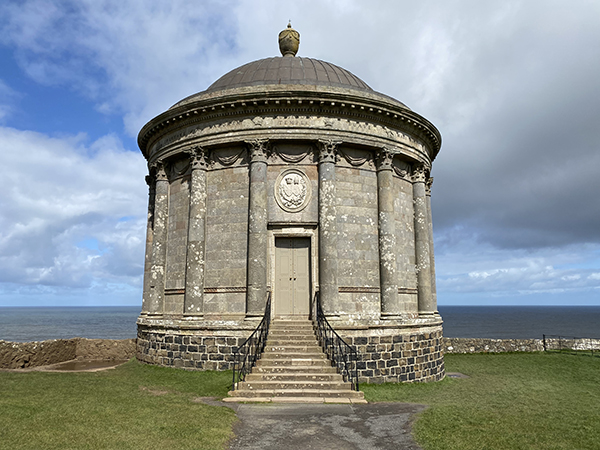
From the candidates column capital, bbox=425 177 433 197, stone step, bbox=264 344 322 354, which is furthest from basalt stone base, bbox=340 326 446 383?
column capital, bbox=425 177 433 197

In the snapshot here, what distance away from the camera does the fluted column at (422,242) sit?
16203 millimetres

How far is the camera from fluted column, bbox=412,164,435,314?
1620cm

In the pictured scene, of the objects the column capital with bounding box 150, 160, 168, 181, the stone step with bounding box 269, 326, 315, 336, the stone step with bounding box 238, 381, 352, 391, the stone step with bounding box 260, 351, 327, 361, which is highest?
the column capital with bounding box 150, 160, 168, 181

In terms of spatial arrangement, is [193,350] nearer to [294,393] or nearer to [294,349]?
[294,349]

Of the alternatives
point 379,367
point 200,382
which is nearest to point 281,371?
point 200,382

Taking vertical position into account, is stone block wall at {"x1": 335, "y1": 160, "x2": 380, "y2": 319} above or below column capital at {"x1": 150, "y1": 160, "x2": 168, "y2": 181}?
below

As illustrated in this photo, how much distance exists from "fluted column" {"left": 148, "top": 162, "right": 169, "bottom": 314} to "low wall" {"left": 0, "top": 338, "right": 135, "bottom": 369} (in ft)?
12.7

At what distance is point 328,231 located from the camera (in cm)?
1427

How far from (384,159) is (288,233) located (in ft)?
13.6

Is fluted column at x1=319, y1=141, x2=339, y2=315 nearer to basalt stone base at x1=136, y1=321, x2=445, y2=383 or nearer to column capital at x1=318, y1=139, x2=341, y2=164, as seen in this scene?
column capital at x1=318, y1=139, x2=341, y2=164

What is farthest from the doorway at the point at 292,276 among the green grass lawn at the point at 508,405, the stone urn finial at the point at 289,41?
the stone urn finial at the point at 289,41

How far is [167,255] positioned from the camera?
53.2ft

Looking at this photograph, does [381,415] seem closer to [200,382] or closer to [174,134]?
[200,382]

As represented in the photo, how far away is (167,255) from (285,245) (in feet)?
14.6
